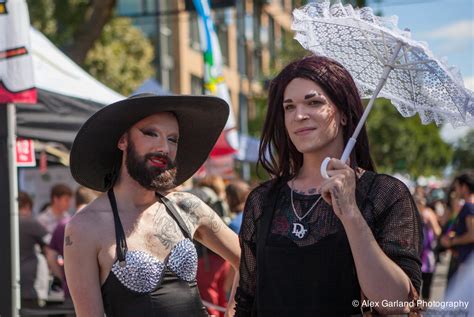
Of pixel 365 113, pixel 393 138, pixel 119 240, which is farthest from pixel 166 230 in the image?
pixel 393 138

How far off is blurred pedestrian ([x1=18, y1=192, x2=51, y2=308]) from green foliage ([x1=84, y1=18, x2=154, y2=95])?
42.1ft

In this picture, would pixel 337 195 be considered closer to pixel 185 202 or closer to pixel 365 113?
pixel 365 113

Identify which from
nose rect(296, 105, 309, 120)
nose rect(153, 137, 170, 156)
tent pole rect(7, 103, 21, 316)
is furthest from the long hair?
tent pole rect(7, 103, 21, 316)

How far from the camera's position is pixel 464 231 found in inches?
388

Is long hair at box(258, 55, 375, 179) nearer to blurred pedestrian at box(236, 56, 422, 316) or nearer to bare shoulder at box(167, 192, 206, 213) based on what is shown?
blurred pedestrian at box(236, 56, 422, 316)

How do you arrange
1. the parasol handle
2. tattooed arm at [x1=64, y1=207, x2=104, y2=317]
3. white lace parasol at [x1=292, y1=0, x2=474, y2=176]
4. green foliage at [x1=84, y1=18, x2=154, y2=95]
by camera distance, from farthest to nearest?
1. green foliage at [x1=84, y1=18, x2=154, y2=95]
2. tattooed arm at [x1=64, y1=207, x2=104, y2=317]
3. white lace parasol at [x1=292, y1=0, x2=474, y2=176]
4. the parasol handle

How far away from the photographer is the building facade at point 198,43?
27977mm

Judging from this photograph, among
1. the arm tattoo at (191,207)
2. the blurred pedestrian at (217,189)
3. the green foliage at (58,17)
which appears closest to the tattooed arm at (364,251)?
the arm tattoo at (191,207)

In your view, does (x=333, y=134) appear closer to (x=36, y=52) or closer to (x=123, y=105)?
(x=123, y=105)

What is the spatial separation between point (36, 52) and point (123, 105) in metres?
4.54

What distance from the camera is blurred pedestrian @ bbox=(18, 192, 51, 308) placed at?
8.87 m

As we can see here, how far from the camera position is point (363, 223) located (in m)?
2.85

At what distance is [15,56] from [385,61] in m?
2.79

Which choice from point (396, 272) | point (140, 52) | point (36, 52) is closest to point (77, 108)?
point (36, 52)
